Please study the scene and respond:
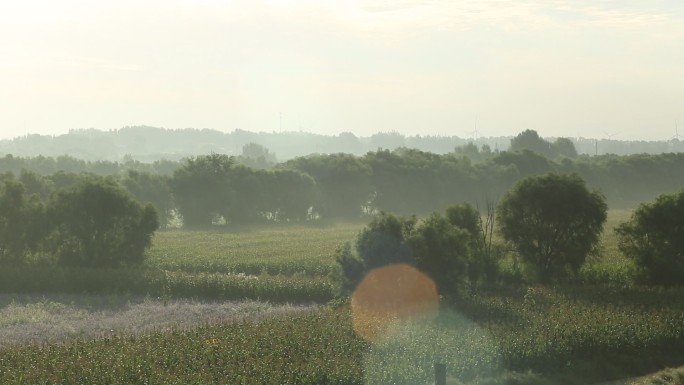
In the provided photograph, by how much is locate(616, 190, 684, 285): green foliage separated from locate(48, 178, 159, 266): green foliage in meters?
33.1

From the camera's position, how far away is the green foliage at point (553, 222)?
4650cm

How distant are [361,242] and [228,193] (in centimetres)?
6992

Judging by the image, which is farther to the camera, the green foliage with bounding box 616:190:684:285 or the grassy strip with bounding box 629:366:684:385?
the green foliage with bounding box 616:190:684:285

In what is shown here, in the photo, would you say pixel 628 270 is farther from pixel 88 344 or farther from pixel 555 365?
pixel 88 344

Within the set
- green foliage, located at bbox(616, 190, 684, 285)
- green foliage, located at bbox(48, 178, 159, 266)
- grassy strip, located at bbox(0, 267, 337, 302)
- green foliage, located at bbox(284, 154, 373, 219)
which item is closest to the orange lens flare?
grassy strip, located at bbox(0, 267, 337, 302)

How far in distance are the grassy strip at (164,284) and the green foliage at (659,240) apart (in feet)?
57.3

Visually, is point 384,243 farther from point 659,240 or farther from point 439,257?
point 659,240

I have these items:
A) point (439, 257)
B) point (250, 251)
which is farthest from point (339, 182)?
point (439, 257)

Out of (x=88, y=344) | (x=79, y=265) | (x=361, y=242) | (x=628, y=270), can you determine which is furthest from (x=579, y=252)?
(x=79, y=265)

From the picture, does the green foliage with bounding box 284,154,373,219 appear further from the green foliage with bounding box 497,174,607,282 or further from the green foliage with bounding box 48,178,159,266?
the green foliage with bounding box 497,174,607,282

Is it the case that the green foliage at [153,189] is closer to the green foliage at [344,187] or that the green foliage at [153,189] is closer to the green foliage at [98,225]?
the green foliage at [344,187]

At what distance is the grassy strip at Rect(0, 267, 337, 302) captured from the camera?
4557cm

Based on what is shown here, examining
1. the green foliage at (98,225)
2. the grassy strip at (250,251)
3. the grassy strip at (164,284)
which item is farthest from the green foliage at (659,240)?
the green foliage at (98,225)

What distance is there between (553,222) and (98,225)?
105 feet
